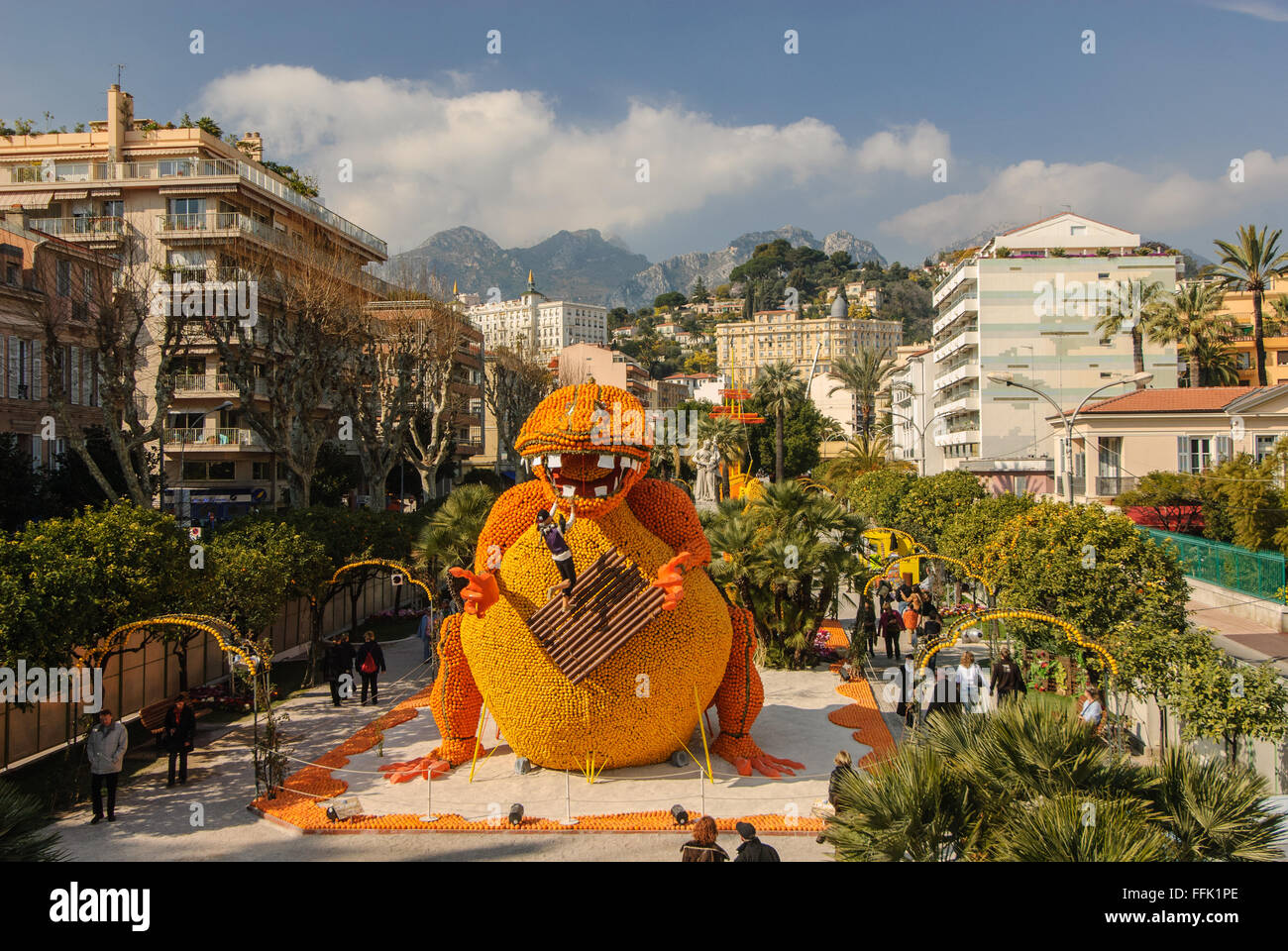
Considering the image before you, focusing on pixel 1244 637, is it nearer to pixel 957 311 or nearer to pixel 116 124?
pixel 957 311

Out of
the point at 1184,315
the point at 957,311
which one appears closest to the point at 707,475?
the point at 957,311

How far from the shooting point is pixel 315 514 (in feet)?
73.1

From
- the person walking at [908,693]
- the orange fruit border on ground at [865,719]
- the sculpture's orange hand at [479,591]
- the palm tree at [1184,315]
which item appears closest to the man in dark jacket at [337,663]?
the sculpture's orange hand at [479,591]

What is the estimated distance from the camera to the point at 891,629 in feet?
67.5

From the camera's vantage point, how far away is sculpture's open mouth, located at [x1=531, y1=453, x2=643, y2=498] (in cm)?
1035

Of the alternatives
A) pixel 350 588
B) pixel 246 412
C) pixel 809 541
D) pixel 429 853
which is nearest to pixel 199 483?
pixel 246 412

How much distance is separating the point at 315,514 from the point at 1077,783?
1996cm

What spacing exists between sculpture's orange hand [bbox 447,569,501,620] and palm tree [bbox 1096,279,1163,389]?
4403 centimetres

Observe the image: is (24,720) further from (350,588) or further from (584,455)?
(350,588)

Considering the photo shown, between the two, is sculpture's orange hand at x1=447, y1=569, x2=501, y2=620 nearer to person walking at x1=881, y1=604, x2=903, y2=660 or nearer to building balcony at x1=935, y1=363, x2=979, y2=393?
person walking at x1=881, y1=604, x2=903, y2=660

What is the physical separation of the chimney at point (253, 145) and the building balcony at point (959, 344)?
42622mm

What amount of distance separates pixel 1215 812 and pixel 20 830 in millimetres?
7913

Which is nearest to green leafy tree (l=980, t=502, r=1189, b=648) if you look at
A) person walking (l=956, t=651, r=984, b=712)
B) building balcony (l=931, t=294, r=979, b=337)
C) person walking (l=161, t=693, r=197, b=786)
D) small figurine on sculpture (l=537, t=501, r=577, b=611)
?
person walking (l=956, t=651, r=984, b=712)

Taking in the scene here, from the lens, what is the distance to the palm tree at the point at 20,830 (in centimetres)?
549
